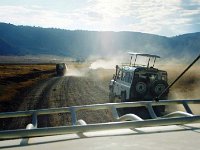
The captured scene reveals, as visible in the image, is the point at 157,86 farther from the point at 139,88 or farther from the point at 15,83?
the point at 15,83

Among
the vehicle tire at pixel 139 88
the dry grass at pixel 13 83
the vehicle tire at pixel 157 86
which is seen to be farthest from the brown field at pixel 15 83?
the vehicle tire at pixel 157 86

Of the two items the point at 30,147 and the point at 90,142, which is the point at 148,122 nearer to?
the point at 90,142

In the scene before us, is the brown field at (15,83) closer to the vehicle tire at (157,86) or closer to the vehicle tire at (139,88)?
the vehicle tire at (139,88)

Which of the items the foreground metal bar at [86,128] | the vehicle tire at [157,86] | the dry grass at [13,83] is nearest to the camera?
the foreground metal bar at [86,128]

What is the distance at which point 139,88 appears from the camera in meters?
18.2

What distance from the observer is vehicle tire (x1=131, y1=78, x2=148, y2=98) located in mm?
18109

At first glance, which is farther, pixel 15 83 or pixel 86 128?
pixel 15 83

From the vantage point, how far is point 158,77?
18375 mm

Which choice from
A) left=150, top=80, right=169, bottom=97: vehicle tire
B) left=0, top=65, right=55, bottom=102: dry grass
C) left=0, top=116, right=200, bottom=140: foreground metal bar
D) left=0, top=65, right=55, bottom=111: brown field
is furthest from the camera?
left=0, top=65, right=55, bottom=102: dry grass

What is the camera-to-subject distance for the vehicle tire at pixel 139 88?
1811cm

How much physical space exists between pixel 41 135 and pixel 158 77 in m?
15.2

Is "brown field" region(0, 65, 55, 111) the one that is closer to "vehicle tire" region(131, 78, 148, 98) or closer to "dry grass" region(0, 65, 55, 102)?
"dry grass" region(0, 65, 55, 102)

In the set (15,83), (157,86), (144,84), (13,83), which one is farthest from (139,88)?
(15,83)

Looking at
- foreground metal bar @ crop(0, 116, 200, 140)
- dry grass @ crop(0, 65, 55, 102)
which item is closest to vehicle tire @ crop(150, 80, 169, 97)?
foreground metal bar @ crop(0, 116, 200, 140)
